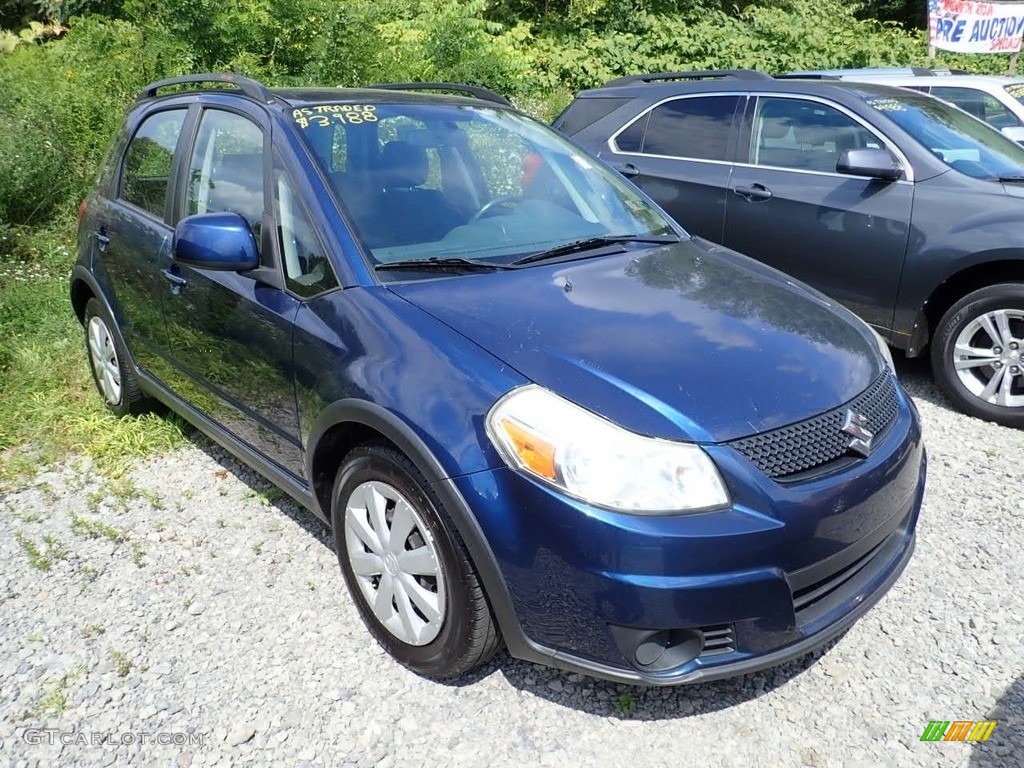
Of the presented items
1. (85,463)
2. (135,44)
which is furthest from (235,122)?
(135,44)

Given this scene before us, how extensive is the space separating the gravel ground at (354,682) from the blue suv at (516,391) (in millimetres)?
237

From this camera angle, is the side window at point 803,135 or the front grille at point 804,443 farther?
the side window at point 803,135

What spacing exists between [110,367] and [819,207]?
13.6 feet

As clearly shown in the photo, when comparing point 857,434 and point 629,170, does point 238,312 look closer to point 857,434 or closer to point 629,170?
point 857,434

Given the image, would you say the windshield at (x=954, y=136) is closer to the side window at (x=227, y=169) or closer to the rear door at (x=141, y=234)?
the side window at (x=227, y=169)

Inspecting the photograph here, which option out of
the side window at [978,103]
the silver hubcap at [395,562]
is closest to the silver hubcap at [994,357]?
the silver hubcap at [395,562]

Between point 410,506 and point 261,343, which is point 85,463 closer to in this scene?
point 261,343

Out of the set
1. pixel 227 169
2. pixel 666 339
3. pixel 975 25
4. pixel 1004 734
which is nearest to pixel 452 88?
pixel 227 169

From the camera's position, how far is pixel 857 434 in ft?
7.68

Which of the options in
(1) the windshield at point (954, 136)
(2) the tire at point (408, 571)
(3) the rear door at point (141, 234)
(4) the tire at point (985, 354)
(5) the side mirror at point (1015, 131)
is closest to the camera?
(2) the tire at point (408, 571)

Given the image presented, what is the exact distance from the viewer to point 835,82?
545cm

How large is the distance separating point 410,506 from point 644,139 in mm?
4393

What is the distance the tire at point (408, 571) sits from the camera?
232 centimetres

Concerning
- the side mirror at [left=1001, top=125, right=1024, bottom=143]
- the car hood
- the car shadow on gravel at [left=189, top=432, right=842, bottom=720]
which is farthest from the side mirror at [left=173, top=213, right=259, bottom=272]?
the side mirror at [left=1001, top=125, right=1024, bottom=143]
